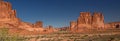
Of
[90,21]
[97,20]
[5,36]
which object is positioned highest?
[97,20]

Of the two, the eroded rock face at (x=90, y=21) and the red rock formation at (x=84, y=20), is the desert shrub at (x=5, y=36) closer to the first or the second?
the red rock formation at (x=84, y=20)

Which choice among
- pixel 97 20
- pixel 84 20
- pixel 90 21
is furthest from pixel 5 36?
pixel 97 20

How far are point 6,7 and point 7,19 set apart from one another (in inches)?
349

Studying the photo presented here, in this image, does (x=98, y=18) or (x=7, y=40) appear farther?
(x=98, y=18)

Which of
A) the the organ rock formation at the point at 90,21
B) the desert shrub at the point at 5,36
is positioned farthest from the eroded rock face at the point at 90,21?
the desert shrub at the point at 5,36

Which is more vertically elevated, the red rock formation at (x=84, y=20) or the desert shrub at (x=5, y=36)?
the red rock formation at (x=84, y=20)

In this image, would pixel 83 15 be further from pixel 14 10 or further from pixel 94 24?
pixel 14 10

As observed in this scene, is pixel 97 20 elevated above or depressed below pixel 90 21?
above

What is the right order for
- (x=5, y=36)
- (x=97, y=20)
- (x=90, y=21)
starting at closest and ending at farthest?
(x=5, y=36), (x=90, y=21), (x=97, y=20)

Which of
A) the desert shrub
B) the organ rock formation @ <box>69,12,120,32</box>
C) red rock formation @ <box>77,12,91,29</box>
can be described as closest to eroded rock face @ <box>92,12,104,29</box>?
the organ rock formation @ <box>69,12,120,32</box>

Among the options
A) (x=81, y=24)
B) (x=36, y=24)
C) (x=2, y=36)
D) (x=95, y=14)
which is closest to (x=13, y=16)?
(x=36, y=24)

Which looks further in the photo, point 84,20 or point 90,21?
point 90,21

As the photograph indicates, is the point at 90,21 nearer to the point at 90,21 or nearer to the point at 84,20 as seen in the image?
the point at 90,21

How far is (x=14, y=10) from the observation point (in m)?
121
